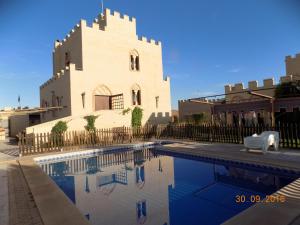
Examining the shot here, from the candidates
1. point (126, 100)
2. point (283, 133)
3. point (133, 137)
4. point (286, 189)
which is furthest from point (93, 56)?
point (286, 189)

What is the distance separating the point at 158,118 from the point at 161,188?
17012mm

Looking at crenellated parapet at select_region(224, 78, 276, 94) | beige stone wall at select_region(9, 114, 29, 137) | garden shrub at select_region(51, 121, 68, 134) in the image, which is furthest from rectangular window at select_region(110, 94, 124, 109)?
beige stone wall at select_region(9, 114, 29, 137)

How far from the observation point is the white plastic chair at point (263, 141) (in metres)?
9.07

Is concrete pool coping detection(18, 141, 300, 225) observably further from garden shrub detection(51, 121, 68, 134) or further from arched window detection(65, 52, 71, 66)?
arched window detection(65, 52, 71, 66)

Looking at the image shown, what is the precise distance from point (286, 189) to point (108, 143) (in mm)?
12046

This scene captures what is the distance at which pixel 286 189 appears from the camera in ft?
16.9

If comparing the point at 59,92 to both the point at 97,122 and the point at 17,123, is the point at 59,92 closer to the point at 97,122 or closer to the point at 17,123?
the point at 97,122

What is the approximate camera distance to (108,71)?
19953mm

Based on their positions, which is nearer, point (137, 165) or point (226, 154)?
point (226, 154)

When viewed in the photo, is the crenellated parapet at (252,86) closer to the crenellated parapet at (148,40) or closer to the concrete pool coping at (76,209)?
the crenellated parapet at (148,40)

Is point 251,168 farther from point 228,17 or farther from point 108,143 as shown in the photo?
point 228,17

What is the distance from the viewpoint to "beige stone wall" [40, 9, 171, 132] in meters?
18.3

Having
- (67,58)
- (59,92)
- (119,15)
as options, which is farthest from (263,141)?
(67,58)

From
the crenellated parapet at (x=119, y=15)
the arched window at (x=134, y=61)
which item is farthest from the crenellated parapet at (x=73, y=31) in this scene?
the arched window at (x=134, y=61)
